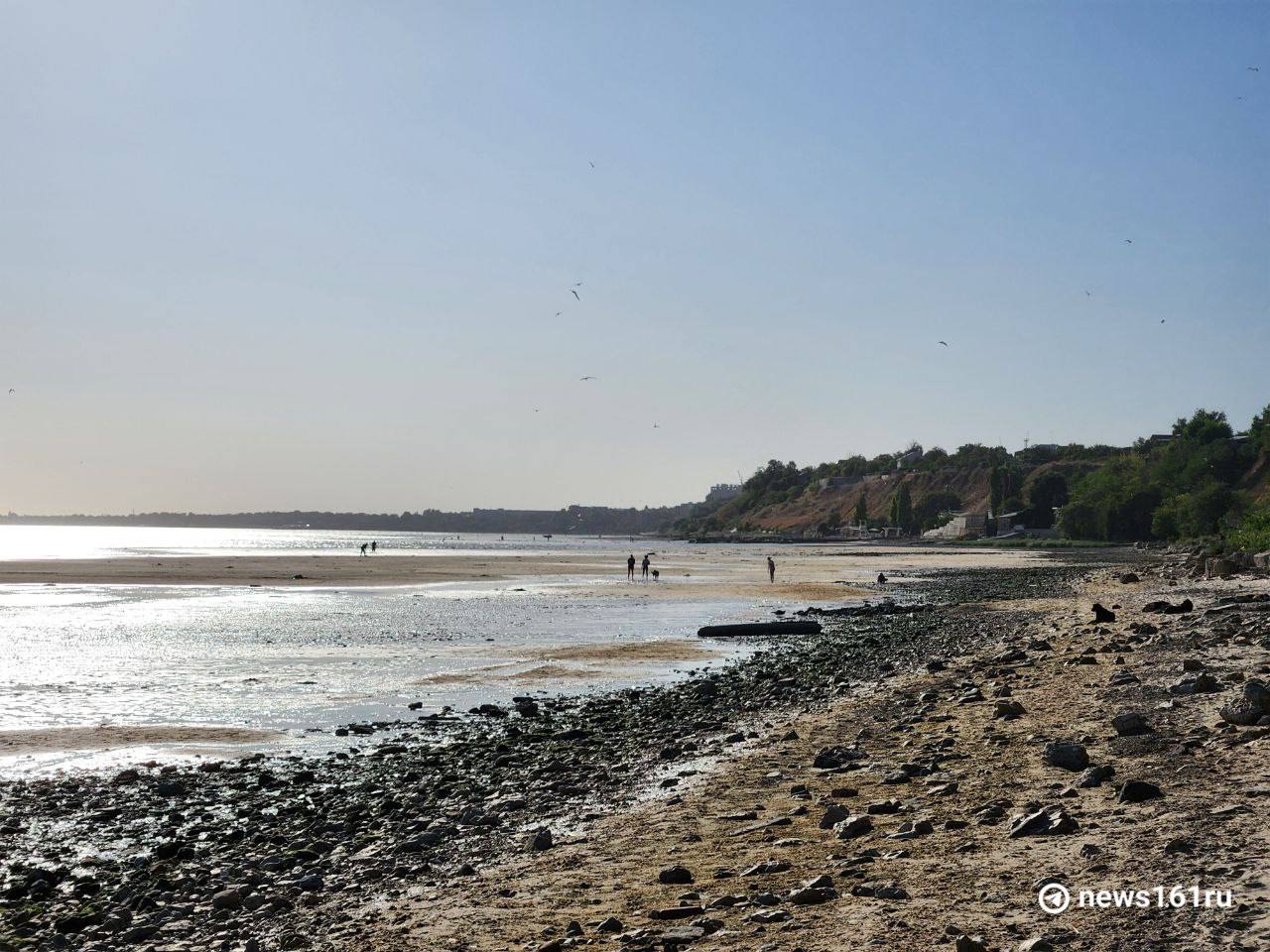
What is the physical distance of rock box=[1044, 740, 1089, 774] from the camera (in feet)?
35.8

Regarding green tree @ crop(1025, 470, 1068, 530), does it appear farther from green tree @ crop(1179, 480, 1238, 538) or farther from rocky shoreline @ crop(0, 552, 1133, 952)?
rocky shoreline @ crop(0, 552, 1133, 952)

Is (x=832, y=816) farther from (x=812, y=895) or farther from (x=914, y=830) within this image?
(x=812, y=895)

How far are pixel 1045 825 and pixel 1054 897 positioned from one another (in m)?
1.74

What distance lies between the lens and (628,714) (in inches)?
740

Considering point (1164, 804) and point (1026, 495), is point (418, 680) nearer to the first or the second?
point (1164, 804)

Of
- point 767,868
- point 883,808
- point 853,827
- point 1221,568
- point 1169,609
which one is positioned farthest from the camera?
point 1221,568

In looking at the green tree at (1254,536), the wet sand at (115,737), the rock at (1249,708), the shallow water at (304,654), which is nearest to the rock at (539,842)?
the shallow water at (304,654)

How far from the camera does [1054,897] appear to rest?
23.0 ft

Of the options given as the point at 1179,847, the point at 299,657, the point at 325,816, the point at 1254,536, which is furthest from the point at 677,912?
the point at 1254,536

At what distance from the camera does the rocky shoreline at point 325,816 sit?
9.05 m

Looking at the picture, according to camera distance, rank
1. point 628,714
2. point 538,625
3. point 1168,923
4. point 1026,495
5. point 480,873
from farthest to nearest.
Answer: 1. point 1026,495
2. point 538,625
3. point 628,714
4. point 480,873
5. point 1168,923

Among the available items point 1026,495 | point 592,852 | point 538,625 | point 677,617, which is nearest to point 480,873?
point 592,852

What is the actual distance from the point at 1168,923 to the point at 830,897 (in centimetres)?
231

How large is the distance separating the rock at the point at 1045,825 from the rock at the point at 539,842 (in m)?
4.47
